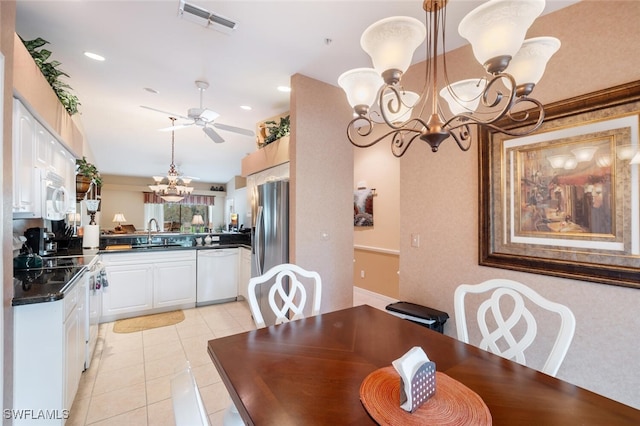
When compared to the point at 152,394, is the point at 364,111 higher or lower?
higher

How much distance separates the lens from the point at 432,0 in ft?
4.45

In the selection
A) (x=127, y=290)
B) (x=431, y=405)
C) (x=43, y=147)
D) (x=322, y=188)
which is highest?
(x=43, y=147)

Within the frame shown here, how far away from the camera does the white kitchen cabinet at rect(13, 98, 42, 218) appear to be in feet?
5.58

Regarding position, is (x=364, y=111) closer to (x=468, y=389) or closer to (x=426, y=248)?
(x=468, y=389)

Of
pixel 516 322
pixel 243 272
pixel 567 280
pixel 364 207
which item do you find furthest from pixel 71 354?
pixel 364 207

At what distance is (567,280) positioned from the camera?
1.78 meters

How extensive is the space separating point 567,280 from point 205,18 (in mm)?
3114

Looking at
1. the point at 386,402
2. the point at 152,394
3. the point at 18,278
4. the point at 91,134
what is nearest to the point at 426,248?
the point at 386,402

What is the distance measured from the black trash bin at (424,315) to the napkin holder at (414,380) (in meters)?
1.37

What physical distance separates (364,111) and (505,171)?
1.32 m

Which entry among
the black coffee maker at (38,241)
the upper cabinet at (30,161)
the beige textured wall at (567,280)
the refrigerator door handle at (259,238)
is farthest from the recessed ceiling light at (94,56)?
the beige textured wall at (567,280)

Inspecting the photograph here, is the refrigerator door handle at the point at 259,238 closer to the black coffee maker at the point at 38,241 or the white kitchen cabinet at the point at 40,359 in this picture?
the white kitchen cabinet at the point at 40,359

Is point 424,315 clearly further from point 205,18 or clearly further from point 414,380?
point 205,18

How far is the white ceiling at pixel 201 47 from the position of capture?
2035 mm
